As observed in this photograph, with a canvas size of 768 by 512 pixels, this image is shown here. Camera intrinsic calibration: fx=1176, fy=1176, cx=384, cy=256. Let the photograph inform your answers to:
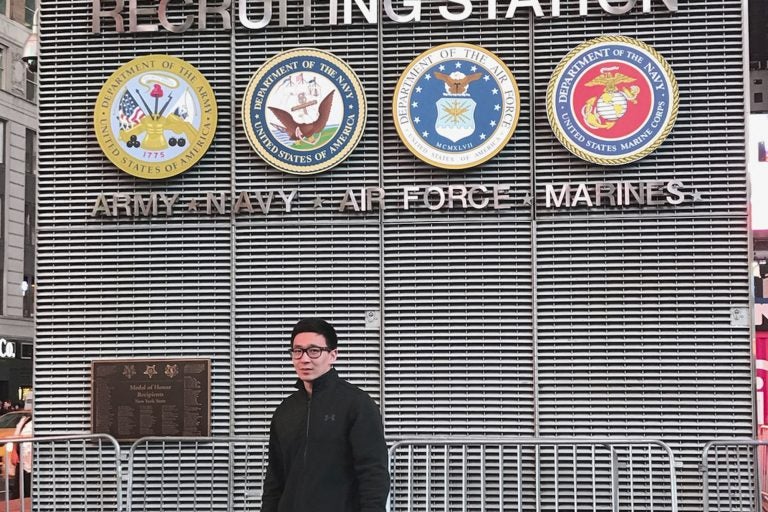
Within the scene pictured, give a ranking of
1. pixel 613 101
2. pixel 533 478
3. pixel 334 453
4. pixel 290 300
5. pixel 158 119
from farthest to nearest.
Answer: pixel 158 119
pixel 290 300
pixel 613 101
pixel 533 478
pixel 334 453

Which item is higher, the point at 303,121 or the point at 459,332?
the point at 303,121

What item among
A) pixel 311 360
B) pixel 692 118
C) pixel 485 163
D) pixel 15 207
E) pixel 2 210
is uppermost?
pixel 15 207

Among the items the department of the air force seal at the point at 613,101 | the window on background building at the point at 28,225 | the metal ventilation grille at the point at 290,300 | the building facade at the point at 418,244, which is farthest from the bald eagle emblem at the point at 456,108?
the window on background building at the point at 28,225

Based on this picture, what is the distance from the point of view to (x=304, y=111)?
1089cm

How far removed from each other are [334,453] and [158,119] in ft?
19.4

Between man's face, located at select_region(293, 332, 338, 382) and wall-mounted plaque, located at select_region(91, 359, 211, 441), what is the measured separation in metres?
4.97

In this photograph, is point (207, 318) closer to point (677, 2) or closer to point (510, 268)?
point (510, 268)

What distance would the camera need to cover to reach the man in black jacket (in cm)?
585

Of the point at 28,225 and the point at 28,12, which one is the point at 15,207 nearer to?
the point at 28,225

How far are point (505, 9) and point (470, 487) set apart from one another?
Result: 4.35 metres

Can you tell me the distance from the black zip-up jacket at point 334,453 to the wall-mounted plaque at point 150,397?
16.0ft

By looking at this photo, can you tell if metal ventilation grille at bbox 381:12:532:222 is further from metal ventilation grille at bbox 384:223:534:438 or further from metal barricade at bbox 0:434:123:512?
metal barricade at bbox 0:434:123:512

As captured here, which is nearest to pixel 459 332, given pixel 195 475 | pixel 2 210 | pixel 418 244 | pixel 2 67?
pixel 418 244

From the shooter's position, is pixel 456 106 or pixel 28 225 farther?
pixel 28 225
